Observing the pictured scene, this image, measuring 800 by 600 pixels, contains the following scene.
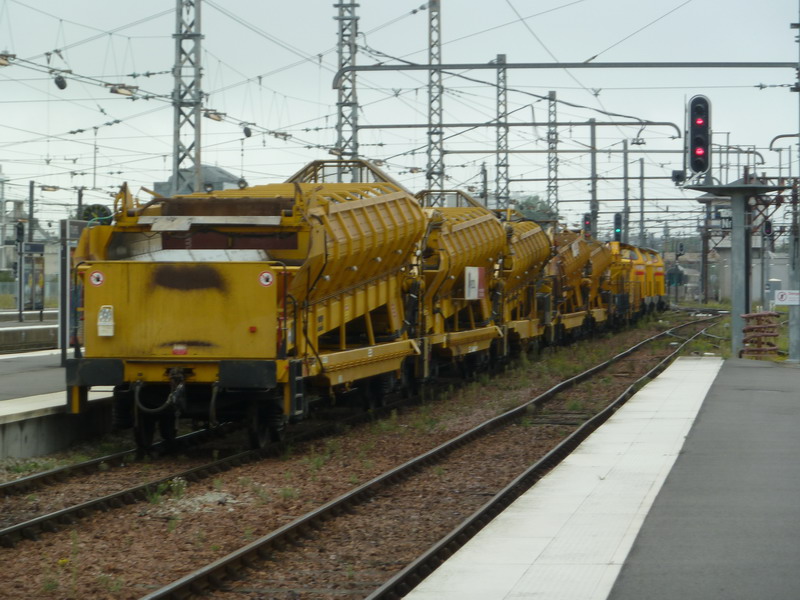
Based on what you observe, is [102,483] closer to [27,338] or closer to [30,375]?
[30,375]

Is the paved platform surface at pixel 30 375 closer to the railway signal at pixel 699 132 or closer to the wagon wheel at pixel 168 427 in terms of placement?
the wagon wheel at pixel 168 427

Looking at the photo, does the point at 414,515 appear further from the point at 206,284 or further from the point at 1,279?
the point at 1,279

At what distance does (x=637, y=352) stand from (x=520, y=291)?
307 inches

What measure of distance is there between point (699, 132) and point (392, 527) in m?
17.2

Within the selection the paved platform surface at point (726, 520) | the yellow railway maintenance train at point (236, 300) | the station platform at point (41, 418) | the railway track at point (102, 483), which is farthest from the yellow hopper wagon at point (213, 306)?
the paved platform surface at point (726, 520)

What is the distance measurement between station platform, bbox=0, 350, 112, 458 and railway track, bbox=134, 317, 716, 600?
15.7ft

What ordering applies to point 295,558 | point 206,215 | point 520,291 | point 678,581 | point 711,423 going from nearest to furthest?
point 678,581 < point 295,558 < point 206,215 < point 711,423 < point 520,291

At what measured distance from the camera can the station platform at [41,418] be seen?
47.1ft

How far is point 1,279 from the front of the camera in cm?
9012

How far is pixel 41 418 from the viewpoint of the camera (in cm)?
1492

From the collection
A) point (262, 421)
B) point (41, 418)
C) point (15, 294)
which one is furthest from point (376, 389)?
point (15, 294)

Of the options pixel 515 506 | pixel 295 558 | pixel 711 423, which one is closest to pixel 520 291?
pixel 711 423

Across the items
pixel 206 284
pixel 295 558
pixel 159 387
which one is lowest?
pixel 295 558

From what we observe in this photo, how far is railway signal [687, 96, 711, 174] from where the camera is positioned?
2534cm
